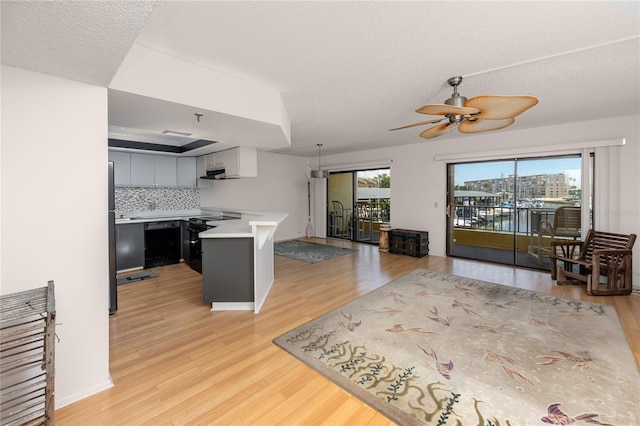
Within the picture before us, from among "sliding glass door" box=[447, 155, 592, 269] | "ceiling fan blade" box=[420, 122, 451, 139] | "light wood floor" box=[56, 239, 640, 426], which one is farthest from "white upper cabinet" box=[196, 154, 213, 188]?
"sliding glass door" box=[447, 155, 592, 269]

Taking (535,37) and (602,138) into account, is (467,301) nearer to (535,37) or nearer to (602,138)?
(535,37)

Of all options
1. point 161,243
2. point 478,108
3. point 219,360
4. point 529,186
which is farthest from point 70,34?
point 529,186

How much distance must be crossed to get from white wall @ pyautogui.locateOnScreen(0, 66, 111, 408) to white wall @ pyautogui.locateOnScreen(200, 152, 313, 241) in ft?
14.5

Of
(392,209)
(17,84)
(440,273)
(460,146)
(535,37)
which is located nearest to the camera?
(17,84)

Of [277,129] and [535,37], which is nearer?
[535,37]

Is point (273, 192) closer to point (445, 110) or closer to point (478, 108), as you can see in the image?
point (445, 110)

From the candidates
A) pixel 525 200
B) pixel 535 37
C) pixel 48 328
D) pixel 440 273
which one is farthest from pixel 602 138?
pixel 48 328

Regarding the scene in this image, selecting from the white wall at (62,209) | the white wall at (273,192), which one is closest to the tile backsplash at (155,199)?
the white wall at (273,192)

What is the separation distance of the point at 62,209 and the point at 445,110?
2.81 m

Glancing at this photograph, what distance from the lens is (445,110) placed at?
2.34 m

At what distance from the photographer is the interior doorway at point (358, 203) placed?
7566mm

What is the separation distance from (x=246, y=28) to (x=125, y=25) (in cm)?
86

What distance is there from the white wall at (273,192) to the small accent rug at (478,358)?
13.8 feet

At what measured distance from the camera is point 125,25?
1224 mm
